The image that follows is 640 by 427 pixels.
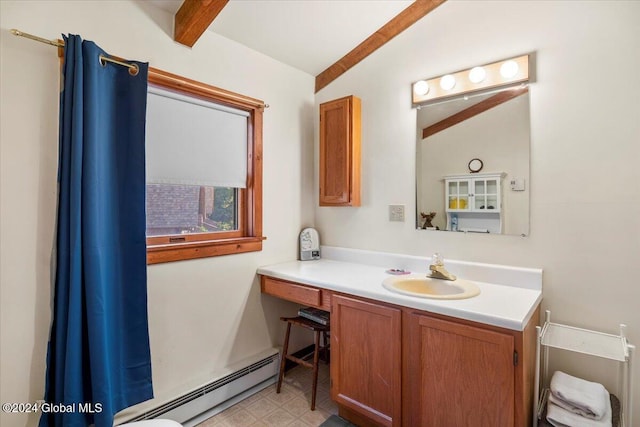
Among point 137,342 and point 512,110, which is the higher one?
point 512,110

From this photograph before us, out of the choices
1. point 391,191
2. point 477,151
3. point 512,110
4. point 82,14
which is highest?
point 82,14

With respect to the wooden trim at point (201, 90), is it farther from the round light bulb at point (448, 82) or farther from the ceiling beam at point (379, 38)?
the round light bulb at point (448, 82)

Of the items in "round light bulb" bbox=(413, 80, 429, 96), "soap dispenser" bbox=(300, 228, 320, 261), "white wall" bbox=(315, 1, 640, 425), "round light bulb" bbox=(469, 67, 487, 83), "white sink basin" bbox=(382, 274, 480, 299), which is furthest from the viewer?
"soap dispenser" bbox=(300, 228, 320, 261)

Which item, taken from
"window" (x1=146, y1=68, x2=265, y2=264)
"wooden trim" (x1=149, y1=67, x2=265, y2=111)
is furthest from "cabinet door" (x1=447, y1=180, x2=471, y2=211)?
"wooden trim" (x1=149, y1=67, x2=265, y2=111)

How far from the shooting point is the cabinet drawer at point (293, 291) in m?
1.95

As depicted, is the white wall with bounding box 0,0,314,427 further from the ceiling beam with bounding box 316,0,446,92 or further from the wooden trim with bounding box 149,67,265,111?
the ceiling beam with bounding box 316,0,446,92

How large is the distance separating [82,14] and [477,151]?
2148 millimetres

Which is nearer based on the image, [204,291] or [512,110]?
[512,110]

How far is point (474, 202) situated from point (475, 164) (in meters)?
0.22

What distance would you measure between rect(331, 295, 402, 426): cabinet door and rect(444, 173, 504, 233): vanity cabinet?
0.75 metres

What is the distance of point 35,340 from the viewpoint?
1402 millimetres

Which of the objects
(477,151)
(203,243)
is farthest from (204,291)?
(477,151)

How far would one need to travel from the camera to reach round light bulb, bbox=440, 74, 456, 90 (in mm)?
1963

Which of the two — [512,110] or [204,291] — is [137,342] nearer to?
[204,291]
